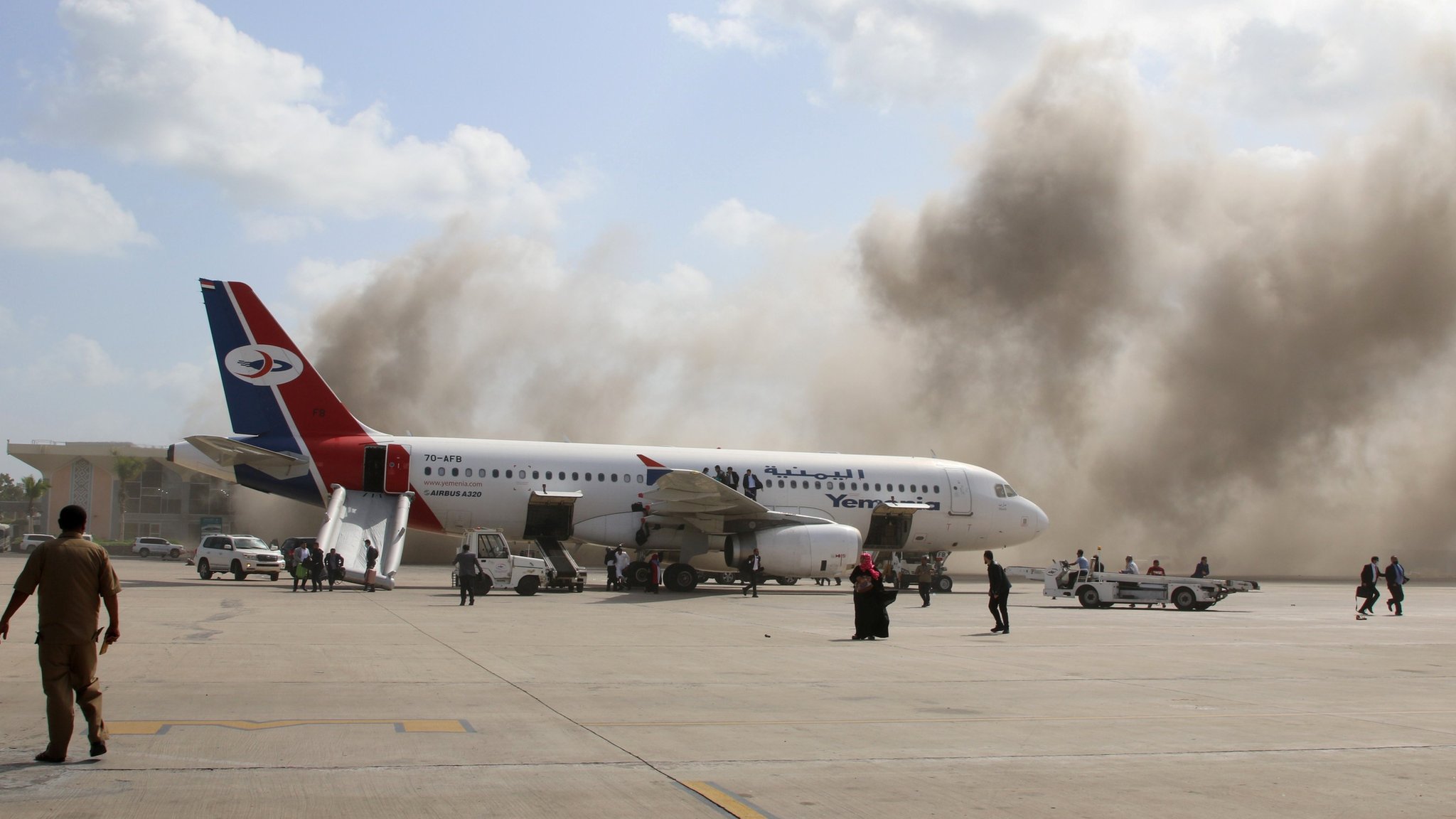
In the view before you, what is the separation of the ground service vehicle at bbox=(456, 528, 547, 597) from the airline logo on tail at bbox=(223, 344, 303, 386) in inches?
254

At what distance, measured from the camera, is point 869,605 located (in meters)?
15.8

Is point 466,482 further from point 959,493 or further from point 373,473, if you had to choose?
point 959,493

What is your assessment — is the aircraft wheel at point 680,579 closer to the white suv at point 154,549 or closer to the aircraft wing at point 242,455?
the aircraft wing at point 242,455

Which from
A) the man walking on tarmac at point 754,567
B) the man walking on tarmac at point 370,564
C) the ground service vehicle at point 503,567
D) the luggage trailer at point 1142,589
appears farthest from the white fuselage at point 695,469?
the luggage trailer at point 1142,589

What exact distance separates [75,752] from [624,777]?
3.24 metres

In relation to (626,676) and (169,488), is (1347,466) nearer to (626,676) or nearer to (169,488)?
(626,676)

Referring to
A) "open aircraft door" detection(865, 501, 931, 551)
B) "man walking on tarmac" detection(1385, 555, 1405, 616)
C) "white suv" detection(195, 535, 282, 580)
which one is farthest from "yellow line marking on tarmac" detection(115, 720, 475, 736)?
"white suv" detection(195, 535, 282, 580)

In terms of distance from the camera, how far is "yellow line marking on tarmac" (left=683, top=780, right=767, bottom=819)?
566cm

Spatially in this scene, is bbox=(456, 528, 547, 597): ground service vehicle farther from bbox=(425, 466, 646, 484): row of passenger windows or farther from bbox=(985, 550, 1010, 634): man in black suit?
bbox=(985, 550, 1010, 634): man in black suit

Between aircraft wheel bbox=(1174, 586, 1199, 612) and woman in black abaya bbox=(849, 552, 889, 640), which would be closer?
woman in black abaya bbox=(849, 552, 889, 640)

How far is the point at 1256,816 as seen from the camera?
18.9ft

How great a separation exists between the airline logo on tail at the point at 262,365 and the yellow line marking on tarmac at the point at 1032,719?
76.3 ft

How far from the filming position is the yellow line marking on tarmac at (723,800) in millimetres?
5664

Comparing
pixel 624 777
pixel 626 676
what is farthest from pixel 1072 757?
pixel 626 676
